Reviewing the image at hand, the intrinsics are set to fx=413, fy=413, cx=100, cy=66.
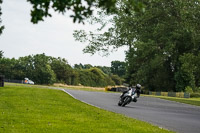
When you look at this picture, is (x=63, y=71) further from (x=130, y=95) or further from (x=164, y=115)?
(x=164, y=115)

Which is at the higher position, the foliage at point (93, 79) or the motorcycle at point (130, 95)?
the foliage at point (93, 79)

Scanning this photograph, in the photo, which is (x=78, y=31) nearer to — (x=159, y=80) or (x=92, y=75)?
(x=159, y=80)

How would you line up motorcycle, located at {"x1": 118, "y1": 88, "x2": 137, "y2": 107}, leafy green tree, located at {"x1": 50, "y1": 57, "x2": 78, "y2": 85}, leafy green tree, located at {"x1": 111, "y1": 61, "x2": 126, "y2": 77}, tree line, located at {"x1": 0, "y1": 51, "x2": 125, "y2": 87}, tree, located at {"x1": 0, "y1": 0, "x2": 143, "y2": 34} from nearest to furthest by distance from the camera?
tree, located at {"x1": 0, "y1": 0, "x2": 143, "y2": 34} < motorcycle, located at {"x1": 118, "y1": 88, "x2": 137, "y2": 107} < tree line, located at {"x1": 0, "y1": 51, "x2": 125, "y2": 87} < leafy green tree, located at {"x1": 50, "y1": 57, "x2": 78, "y2": 85} < leafy green tree, located at {"x1": 111, "y1": 61, "x2": 126, "y2": 77}

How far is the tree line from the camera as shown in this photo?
10306 centimetres

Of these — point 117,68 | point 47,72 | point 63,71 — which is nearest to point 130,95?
point 47,72

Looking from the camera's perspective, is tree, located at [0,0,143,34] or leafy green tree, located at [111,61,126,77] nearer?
tree, located at [0,0,143,34]

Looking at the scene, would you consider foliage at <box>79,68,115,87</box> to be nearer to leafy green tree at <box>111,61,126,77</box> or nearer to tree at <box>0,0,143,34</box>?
leafy green tree at <box>111,61,126,77</box>

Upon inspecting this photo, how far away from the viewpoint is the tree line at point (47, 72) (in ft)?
338

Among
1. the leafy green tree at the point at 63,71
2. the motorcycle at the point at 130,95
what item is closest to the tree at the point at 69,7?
the motorcycle at the point at 130,95

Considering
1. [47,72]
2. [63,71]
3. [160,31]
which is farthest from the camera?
[63,71]

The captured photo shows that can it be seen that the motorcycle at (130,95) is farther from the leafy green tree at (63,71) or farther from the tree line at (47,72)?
the leafy green tree at (63,71)

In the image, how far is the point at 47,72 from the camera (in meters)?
101

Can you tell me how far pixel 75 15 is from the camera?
4.23 m

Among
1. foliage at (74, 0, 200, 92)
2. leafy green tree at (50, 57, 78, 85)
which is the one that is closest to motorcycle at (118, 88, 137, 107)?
foliage at (74, 0, 200, 92)
